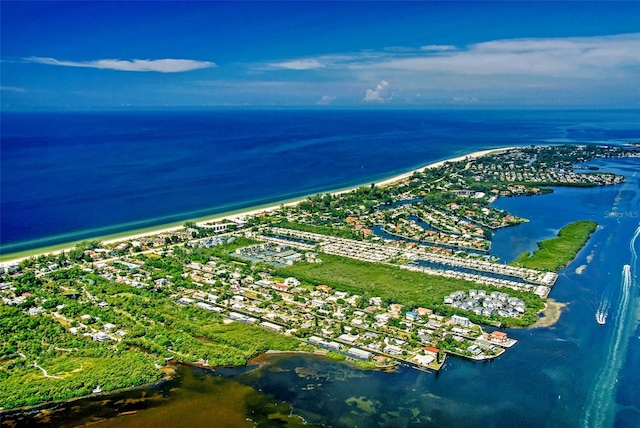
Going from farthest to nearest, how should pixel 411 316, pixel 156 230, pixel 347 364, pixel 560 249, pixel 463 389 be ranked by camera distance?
pixel 156 230 < pixel 560 249 < pixel 411 316 < pixel 347 364 < pixel 463 389

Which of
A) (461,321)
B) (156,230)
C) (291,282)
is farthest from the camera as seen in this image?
(156,230)

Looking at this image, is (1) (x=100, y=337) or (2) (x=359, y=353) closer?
(2) (x=359, y=353)

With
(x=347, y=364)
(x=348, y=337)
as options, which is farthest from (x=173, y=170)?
(x=347, y=364)

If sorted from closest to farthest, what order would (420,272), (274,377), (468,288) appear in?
(274,377) → (468,288) → (420,272)

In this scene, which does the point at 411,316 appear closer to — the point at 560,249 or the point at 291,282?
the point at 291,282

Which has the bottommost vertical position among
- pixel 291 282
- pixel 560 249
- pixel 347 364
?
pixel 347 364

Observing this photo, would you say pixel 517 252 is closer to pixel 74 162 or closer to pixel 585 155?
pixel 585 155

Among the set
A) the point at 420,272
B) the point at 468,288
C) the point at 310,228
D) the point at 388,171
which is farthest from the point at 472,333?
the point at 388,171
